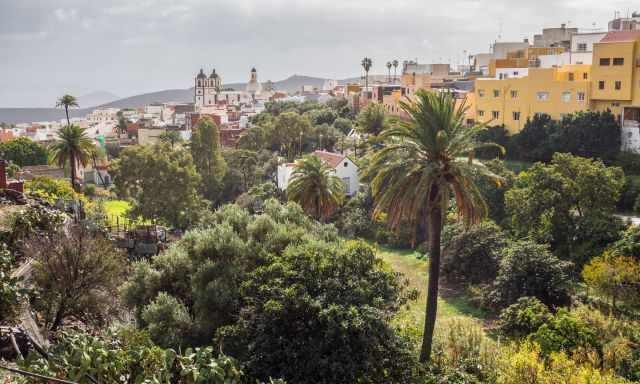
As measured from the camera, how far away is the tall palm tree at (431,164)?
18.3 meters

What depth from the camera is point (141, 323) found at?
18578 mm

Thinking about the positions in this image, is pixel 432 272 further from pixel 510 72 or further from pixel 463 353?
pixel 510 72

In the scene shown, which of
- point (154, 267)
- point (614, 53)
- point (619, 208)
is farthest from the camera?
point (614, 53)

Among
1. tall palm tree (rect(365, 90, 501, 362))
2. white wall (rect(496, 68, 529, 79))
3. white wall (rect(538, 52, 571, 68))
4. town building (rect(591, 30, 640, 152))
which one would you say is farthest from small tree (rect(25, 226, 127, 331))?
white wall (rect(538, 52, 571, 68))

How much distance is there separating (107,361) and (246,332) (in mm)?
3834

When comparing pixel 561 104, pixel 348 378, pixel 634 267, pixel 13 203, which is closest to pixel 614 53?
pixel 561 104

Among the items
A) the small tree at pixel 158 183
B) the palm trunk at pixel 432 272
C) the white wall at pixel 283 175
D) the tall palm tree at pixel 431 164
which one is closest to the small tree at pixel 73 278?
the tall palm tree at pixel 431 164

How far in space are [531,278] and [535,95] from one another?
25.2 m

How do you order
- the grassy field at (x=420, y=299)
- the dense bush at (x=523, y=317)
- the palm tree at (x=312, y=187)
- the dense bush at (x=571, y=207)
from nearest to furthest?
the dense bush at (x=523, y=317) → the grassy field at (x=420, y=299) → the dense bush at (x=571, y=207) → the palm tree at (x=312, y=187)

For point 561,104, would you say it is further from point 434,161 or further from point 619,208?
point 434,161

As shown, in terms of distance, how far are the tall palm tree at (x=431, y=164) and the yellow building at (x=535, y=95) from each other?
A: 26973 millimetres

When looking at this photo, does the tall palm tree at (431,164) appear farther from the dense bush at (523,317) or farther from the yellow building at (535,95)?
the yellow building at (535,95)

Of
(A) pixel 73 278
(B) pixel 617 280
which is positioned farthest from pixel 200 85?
(B) pixel 617 280

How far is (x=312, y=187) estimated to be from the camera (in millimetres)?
32812
